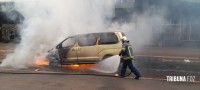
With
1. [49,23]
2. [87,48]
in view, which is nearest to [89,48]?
[87,48]

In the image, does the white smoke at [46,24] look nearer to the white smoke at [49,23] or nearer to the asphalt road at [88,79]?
the white smoke at [49,23]

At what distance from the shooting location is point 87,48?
12523 mm

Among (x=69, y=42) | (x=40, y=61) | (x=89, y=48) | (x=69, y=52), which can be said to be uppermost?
(x=69, y=42)

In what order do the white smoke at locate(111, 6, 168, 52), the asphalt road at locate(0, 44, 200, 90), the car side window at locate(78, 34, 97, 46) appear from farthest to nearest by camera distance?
the white smoke at locate(111, 6, 168, 52)
the car side window at locate(78, 34, 97, 46)
the asphalt road at locate(0, 44, 200, 90)

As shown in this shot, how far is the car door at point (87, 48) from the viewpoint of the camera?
12516mm

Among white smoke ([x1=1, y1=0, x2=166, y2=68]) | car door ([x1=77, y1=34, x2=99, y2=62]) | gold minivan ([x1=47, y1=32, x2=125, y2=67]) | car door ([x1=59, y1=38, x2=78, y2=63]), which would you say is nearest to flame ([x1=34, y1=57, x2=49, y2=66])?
white smoke ([x1=1, y1=0, x2=166, y2=68])

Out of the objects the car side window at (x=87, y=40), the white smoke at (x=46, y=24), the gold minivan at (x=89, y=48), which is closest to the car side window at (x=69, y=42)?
the gold minivan at (x=89, y=48)

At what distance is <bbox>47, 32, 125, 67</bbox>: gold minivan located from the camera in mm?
12461

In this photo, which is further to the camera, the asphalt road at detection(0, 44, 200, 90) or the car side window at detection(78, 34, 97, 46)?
the car side window at detection(78, 34, 97, 46)

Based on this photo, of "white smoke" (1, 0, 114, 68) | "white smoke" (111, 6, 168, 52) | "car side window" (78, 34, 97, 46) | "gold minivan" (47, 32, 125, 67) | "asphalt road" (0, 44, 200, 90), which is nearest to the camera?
"asphalt road" (0, 44, 200, 90)

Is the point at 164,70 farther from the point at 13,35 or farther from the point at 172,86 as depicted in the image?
the point at 13,35

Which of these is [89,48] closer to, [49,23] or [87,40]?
[87,40]

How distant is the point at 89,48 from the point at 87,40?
402 millimetres

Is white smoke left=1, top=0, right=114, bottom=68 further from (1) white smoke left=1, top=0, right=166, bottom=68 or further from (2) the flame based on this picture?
(2) the flame
